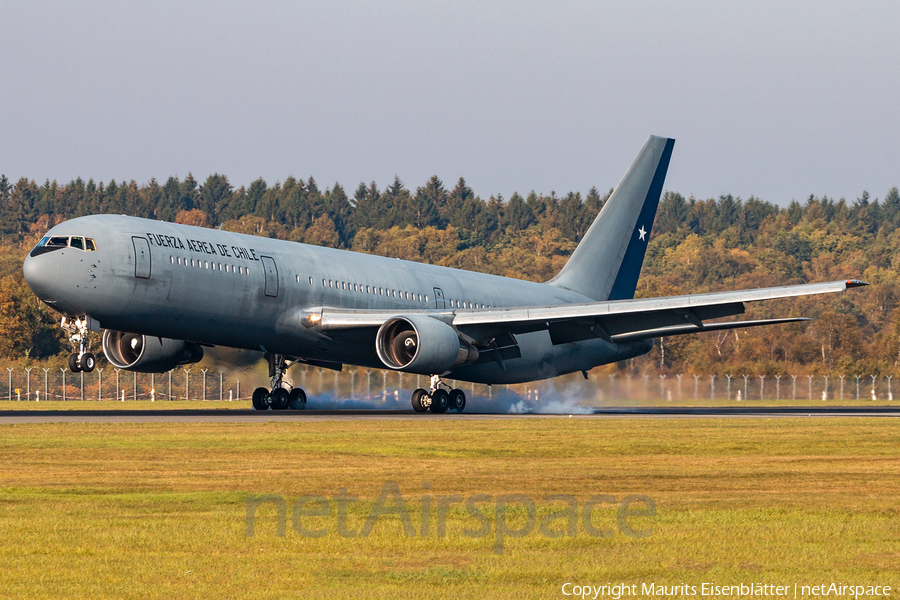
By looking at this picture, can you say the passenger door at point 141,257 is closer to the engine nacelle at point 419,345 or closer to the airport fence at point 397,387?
the engine nacelle at point 419,345

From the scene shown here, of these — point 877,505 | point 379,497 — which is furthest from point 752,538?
point 379,497

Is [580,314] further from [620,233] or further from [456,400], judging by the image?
[620,233]

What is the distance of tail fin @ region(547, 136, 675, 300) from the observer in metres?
46.9

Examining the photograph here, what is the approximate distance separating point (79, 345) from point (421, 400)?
10.5 meters

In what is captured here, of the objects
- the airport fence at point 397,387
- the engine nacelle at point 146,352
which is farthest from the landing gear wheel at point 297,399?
the engine nacelle at point 146,352

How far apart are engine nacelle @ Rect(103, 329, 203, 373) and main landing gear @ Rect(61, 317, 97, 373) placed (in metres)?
5.00

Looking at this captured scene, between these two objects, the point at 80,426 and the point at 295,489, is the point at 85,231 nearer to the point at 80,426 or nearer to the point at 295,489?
the point at 80,426

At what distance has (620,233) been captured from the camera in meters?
47.4

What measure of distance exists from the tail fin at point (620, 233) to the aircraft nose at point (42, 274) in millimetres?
22419

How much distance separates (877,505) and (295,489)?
22.3 feet

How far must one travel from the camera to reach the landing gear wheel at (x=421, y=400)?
3525 cm

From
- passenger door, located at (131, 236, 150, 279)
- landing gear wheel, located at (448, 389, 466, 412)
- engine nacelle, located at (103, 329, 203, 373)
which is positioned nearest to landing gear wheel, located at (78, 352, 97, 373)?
passenger door, located at (131, 236, 150, 279)

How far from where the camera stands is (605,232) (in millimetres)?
47031

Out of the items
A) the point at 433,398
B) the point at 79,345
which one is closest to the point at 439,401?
the point at 433,398
